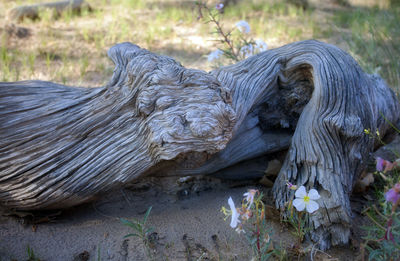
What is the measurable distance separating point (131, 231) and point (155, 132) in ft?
2.06

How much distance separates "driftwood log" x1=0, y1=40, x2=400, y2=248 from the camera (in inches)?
88.4

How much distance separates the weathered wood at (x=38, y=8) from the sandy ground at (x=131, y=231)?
15.3ft

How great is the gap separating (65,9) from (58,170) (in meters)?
5.17

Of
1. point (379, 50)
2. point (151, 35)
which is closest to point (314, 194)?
point (379, 50)

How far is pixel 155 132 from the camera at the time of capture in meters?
2.22

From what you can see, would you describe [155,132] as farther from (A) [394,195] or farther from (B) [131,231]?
(A) [394,195]

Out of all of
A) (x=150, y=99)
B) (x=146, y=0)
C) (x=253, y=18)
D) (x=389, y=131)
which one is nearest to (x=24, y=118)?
(x=150, y=99)

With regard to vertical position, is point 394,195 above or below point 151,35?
above

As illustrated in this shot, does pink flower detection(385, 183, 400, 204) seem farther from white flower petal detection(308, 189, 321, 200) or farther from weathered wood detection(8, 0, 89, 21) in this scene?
weathered wood detection(8, 0, 89, 21)

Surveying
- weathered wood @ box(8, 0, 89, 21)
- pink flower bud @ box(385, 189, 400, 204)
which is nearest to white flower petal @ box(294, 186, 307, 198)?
pink flower bud @ box(385, 189, 400, 204)

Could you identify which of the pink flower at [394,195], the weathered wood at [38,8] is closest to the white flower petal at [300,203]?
the pink flower at [394,195]

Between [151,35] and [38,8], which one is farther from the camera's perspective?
[38,8]

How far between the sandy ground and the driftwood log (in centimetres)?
14

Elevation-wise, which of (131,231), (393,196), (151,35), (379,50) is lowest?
(131,231)
